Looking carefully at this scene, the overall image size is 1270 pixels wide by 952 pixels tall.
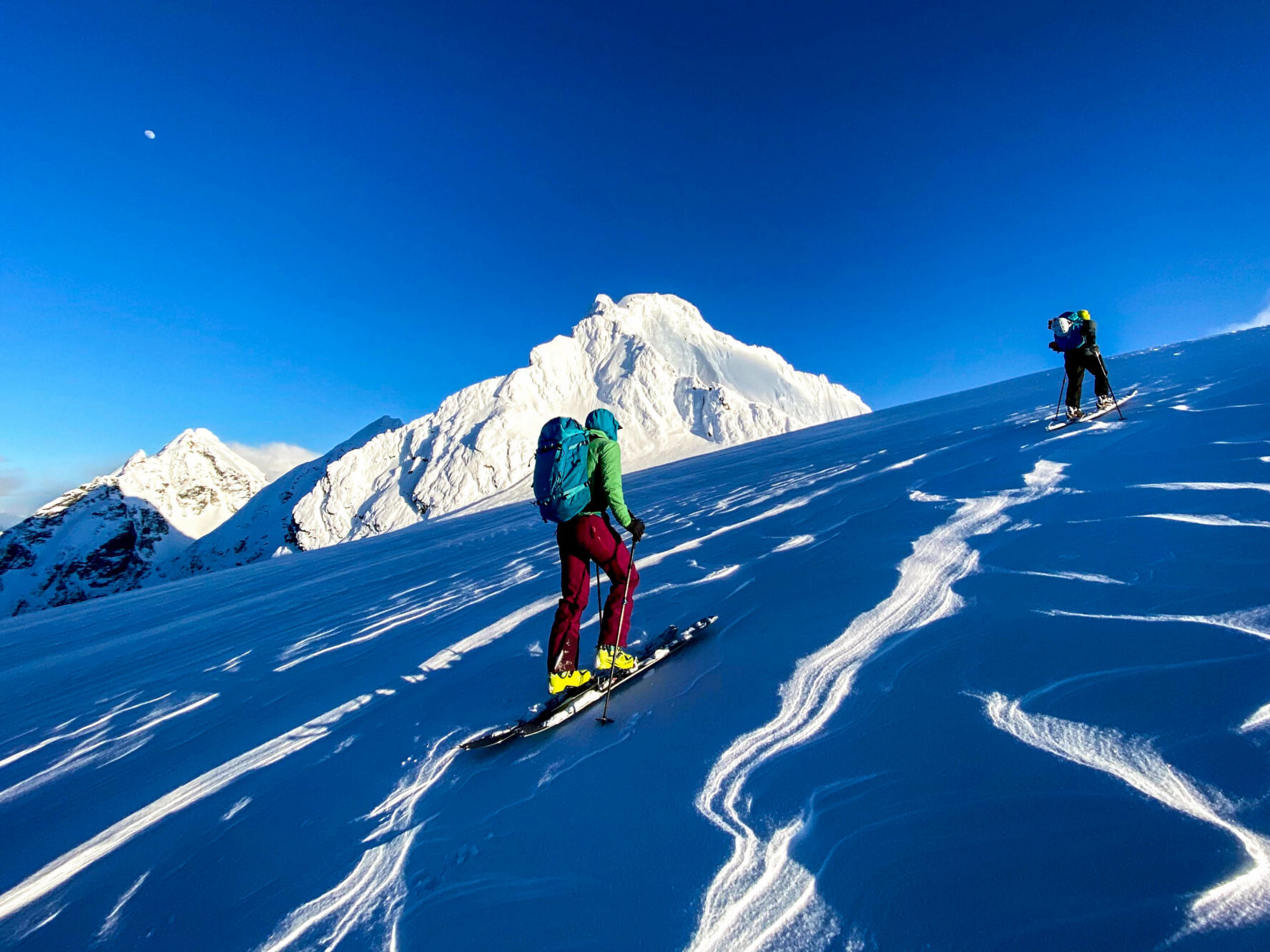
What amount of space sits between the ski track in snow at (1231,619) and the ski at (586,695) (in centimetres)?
338

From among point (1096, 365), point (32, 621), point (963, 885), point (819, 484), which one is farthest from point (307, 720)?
point (32, 621)

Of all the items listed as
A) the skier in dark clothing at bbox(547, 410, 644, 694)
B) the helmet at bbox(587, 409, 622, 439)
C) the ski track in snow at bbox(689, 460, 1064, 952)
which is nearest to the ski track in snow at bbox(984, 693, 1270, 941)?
the ski track in snow at bbox(689, 460, 1064, 952)

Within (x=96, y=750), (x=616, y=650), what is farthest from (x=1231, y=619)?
(x=96, y=750)

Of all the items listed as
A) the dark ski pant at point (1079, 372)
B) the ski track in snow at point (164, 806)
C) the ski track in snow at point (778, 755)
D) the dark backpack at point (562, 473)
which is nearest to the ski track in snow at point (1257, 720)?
the ski track in snow at point (778, 755)

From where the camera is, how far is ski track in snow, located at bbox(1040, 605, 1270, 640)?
3.39 metres

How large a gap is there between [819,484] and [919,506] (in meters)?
5.70

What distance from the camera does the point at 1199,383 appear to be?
16438mm

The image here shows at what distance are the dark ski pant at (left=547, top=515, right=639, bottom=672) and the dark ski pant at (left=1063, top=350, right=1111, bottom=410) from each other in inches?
578

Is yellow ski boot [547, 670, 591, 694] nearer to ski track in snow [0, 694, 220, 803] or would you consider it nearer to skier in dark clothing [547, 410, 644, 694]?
skier in dark clothing [547, 410, 644, 694]

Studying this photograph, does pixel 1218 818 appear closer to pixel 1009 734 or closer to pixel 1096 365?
pixel 1009 734

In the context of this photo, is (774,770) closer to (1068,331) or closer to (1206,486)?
(1206,486)

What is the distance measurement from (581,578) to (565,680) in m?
0.94

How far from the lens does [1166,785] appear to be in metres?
2.35

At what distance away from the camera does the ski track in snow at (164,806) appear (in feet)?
12.0
